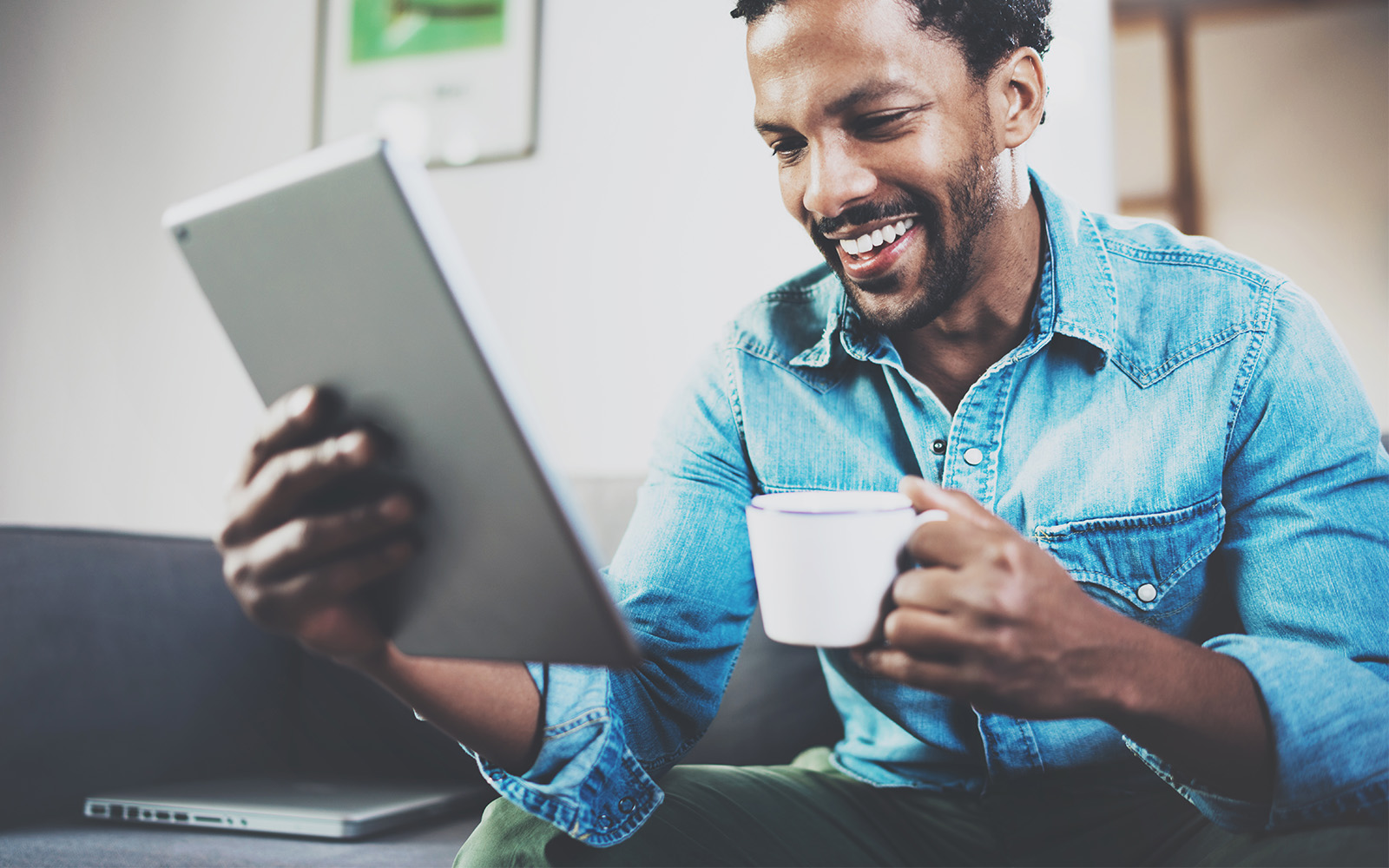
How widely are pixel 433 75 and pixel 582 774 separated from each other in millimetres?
1575

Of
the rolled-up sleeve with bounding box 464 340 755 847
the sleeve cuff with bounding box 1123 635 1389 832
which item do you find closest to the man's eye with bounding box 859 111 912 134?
the rolled-up sleeve with bounding box 464 340 755 847

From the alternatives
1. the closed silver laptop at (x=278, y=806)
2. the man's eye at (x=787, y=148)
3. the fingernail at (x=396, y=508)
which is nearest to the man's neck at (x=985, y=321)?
the man's eye at (x=787, y=148)

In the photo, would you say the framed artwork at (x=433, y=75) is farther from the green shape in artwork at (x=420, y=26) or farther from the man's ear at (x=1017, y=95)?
the man's ear at (x=1017, y=95)

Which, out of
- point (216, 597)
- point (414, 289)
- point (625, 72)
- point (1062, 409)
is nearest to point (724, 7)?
point (625, 72)

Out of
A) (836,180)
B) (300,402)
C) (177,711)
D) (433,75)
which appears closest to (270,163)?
(433,75)

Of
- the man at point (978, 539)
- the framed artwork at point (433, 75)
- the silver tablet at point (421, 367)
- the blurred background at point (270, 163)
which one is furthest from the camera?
the framed artwork at point (433, 75)

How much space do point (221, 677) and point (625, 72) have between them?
1.24 m

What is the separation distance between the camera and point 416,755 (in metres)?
1.27

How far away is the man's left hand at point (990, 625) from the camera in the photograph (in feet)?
1.65

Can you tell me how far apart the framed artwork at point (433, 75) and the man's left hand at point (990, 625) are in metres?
1.47

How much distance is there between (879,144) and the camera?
2.84ft

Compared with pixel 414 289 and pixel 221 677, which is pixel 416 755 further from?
pixel 414 289

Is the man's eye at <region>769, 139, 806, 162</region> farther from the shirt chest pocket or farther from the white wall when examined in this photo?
the white wall

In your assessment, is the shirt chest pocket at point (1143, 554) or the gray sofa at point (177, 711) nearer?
the shirt chest pocket at point (1143, 554)
